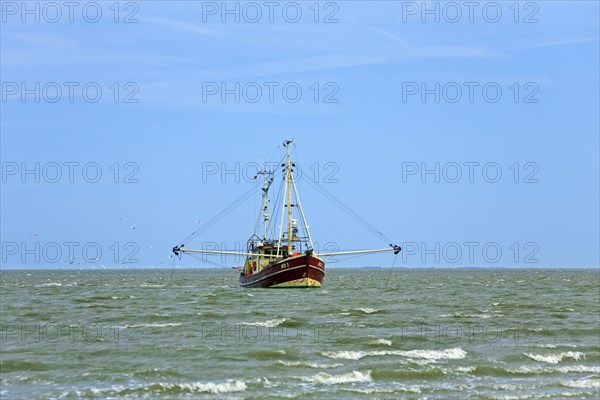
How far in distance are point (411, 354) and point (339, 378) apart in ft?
17.0

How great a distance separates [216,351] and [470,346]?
860 centimetres

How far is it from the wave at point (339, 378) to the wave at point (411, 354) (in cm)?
308

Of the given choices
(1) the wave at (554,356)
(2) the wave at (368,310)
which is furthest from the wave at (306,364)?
(2) the wave at (368,310)

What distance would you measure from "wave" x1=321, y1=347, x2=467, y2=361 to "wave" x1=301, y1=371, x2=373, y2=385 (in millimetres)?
3080

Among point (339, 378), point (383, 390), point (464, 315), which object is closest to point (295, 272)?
point (464, 315)

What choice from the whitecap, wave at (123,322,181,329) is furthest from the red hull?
the whitecap

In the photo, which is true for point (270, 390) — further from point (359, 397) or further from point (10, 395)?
point (10, 395)

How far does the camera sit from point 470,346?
1220 inches

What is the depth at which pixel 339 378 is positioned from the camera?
24.5 m

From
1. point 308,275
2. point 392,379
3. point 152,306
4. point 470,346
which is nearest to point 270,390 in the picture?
point 392,379

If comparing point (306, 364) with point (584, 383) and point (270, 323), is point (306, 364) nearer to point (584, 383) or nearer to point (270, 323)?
point (584, 383)

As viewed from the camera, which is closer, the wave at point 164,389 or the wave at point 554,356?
the wave at point 164,389

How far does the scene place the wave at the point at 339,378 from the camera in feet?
79.0

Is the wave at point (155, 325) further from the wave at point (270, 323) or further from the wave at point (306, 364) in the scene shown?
the wave at point (306, 364)
